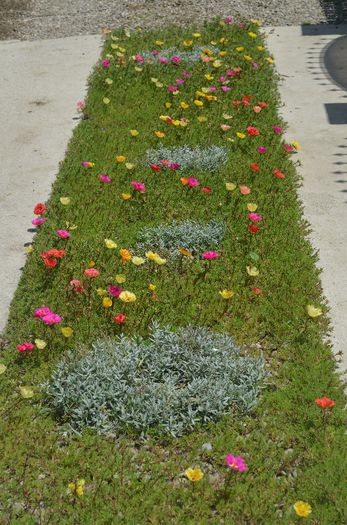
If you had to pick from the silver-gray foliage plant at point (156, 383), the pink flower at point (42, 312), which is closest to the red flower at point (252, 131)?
the silver-gray foliage plant at point (156, 383)

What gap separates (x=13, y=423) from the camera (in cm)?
380

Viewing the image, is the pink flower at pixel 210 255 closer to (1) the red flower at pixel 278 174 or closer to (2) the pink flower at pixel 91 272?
(2) the pink flower at pixel 91 272

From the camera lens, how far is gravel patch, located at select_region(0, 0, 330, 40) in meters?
11.3

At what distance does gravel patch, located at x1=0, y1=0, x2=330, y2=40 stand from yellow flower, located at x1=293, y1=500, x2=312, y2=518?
31.5 ft

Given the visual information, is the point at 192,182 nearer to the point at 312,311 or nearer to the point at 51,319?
the point at 312,311

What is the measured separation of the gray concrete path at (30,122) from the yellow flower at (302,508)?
8.37 ft

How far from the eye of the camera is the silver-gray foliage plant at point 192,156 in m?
6.44

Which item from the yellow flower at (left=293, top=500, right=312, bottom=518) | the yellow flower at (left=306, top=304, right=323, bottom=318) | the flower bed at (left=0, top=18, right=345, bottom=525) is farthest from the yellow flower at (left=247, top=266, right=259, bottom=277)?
the yellow flower at (left=293, top=500, right=312, bottom=518)

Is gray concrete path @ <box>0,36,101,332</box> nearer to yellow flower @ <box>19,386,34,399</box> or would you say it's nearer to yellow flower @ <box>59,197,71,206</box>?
yellow flower @ <box>59,197,71,206</box>

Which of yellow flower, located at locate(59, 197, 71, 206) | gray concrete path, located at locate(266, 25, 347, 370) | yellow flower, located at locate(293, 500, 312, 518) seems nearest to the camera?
yellow flower, located at locate(293, 500, 312, 518)

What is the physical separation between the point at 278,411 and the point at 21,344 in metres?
1.79

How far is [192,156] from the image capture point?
653 cm

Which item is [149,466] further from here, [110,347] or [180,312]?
[180,312]

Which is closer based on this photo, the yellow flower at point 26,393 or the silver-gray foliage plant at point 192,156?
the yellow flower at point 26,393
